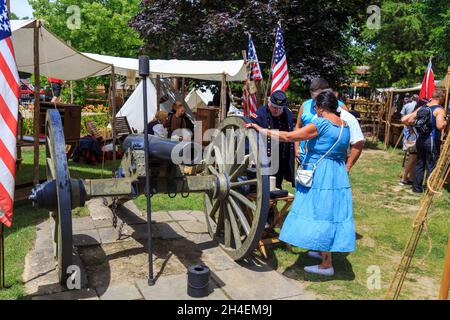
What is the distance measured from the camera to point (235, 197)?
13.0ft

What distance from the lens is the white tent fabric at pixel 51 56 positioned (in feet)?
20.1

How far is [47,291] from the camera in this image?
3348mm

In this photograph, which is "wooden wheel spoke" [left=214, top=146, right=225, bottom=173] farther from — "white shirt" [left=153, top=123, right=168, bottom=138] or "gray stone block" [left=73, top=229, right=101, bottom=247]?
"white shirt" [left=153, top=123, right=168, bottom=138]

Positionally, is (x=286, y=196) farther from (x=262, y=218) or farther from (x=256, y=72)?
(x=256, y=72)

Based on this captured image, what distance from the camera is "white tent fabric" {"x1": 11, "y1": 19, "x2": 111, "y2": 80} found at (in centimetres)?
613

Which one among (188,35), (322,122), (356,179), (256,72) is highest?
(188,35)

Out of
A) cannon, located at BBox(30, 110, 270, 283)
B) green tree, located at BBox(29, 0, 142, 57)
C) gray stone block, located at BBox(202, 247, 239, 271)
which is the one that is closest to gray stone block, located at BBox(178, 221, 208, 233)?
cannon, located at BBox(30, 110, 270, 283)

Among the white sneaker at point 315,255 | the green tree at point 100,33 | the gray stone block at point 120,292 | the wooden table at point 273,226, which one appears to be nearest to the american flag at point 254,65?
the wooden table at point 273,226

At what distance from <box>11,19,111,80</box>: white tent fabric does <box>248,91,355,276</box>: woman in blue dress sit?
3.91m

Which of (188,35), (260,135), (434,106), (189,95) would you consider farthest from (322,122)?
(189,95)

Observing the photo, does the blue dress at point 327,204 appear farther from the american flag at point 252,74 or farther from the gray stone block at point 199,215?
the american flag at point 252,74

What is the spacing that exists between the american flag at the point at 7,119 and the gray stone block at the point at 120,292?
935 millimetres

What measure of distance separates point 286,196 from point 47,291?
255 centimetres

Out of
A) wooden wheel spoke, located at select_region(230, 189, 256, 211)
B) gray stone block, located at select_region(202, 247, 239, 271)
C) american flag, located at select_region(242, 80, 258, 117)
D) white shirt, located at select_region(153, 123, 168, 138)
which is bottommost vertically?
gray stone block, located at select_region(202, 247, 239, 271)
